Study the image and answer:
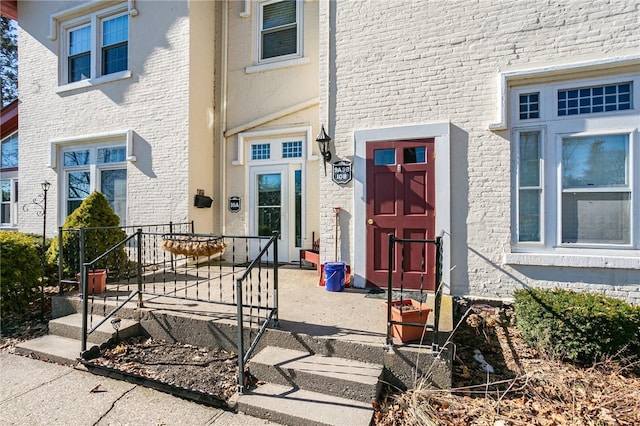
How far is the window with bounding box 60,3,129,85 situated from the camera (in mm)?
7547

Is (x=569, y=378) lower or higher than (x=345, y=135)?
lower

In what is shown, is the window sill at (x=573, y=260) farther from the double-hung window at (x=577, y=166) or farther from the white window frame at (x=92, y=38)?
the white window frame at (x=92, y=38)

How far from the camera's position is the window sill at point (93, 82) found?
24.0 feet

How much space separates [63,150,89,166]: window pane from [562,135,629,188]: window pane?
30.8 feet

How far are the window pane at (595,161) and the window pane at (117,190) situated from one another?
8.14 meters

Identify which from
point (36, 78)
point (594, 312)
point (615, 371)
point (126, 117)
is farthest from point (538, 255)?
point (36, 78)

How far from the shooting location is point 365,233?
528cm

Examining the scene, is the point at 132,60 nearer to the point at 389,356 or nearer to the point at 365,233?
the point at 365,233

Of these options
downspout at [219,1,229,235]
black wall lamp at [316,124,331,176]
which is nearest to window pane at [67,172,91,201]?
downspout at [219,1,229,235]

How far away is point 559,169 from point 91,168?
9095 mm

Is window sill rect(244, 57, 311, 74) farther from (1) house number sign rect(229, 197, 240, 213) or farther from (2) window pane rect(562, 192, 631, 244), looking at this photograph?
(2) window pane rect(562, 192, 631, 244)

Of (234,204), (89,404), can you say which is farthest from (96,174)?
(89,404)

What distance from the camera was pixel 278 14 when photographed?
7.07 meters

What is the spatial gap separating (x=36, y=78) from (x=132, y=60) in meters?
3.12
